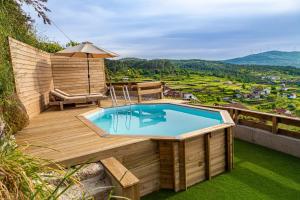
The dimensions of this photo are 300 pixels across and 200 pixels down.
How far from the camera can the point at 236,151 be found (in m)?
5.66

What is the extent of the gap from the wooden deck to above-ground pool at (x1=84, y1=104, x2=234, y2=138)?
0.68 metres

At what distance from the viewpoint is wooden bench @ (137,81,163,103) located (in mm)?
9402

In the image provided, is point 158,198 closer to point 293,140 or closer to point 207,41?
point 293,140

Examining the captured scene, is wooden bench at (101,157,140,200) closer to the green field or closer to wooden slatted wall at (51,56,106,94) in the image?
wooden slatted wall at (51,56,106,94)

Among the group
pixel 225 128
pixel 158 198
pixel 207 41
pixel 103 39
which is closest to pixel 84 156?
pixel 158 198

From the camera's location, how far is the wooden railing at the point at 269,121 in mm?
5199

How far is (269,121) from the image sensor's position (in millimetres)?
5719

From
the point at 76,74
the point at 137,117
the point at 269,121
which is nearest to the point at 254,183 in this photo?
the point at 269,121

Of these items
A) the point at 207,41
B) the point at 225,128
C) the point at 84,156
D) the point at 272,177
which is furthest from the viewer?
the point at 207,41

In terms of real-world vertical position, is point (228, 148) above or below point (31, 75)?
below

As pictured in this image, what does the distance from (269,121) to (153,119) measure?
3552 millimetres

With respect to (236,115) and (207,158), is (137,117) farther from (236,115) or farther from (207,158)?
(207,158)

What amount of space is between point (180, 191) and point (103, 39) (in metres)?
15.2

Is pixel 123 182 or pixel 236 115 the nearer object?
pixel 123 182
